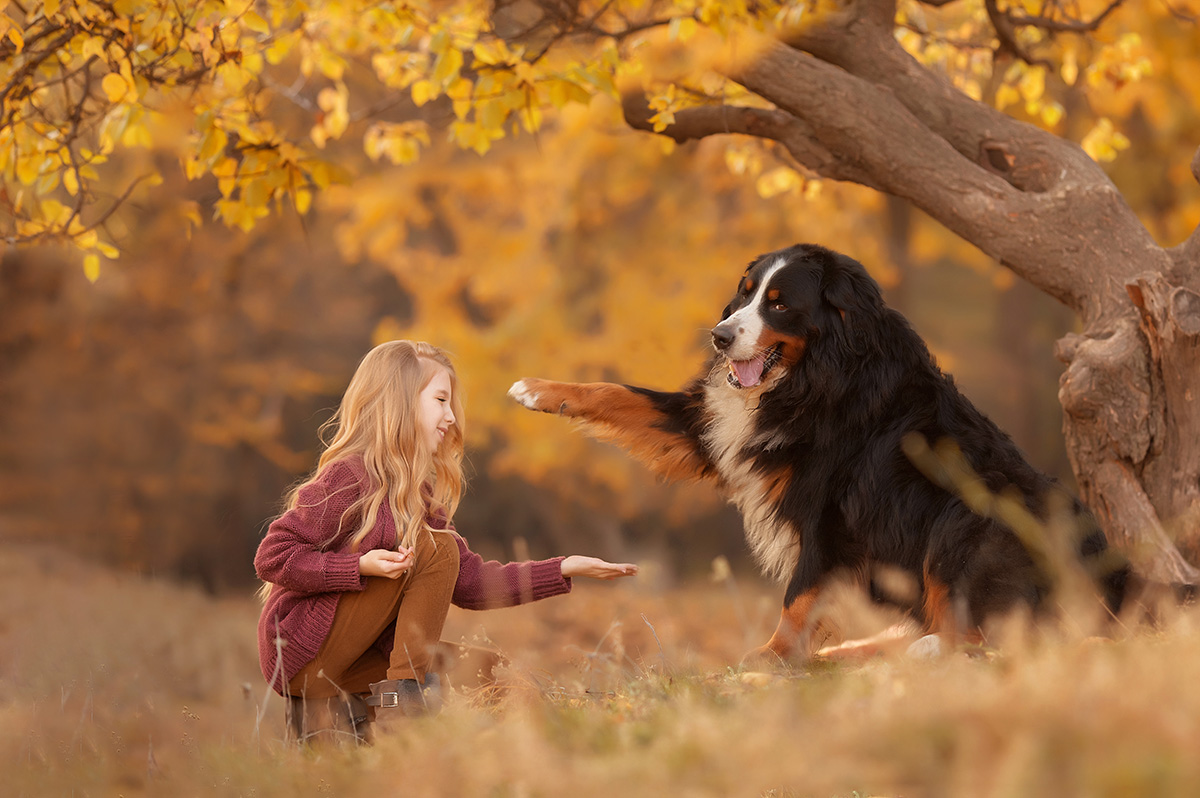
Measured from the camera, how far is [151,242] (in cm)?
1261

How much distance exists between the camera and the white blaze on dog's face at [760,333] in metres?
3.82

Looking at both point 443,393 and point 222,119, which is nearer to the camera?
point 443,393

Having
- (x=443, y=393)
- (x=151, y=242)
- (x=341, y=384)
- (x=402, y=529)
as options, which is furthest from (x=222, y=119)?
(x=341, y=384)

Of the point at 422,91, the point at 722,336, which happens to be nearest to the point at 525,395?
the point at 722,336

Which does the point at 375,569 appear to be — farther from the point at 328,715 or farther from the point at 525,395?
the point at 525,395

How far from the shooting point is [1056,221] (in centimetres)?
436

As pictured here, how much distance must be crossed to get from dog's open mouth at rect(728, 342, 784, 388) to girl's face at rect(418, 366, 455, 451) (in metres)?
1.16

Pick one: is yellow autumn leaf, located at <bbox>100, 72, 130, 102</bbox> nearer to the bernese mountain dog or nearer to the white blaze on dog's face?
the bernese mountain dog

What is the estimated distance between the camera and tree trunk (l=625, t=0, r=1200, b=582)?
13.4 feet

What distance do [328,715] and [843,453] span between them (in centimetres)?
204

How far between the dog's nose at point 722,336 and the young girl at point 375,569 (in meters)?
1.04

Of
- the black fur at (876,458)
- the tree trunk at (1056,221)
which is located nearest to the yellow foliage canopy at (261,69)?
the tree trunk at (1056,221)

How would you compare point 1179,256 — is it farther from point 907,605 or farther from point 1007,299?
point 1007,299

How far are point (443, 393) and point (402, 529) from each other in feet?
1.75
